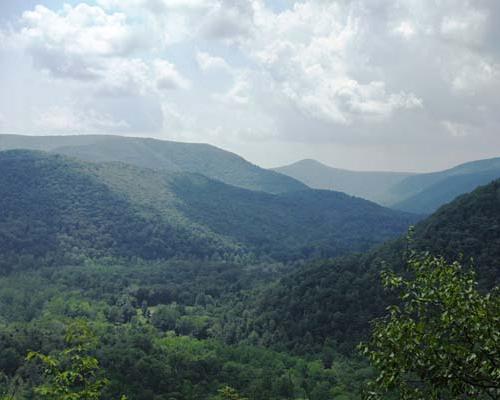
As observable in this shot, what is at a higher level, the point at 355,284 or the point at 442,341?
the point at 442,341

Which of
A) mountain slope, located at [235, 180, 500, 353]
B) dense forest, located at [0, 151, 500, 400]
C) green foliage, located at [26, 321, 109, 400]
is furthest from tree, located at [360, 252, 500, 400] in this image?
mountain slope, located at [235, 180, 500, 353]

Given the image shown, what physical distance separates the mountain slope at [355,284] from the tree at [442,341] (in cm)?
9355

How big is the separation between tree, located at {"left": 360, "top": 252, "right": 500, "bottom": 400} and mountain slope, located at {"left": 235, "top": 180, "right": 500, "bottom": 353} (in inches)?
3683

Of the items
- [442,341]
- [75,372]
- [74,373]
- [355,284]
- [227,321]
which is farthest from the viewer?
[227,321]

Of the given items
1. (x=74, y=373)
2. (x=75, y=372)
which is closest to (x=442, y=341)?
(x=74, y=373)

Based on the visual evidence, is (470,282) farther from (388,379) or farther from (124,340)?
(124,340)

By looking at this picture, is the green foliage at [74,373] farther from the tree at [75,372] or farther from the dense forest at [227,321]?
the dense forest at [227,321]

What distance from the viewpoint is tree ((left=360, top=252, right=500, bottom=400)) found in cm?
1424

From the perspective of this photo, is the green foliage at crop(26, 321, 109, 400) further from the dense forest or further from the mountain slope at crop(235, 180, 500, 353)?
the mountain slope at crop(235, 180, 500, 353)

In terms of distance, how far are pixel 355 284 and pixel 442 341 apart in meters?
113

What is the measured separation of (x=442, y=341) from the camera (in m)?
14.6

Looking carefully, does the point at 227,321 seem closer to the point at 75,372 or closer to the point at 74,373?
the point at 75,372

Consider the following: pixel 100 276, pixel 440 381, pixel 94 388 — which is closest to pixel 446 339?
pixel 440 381

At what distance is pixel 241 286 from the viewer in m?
179
